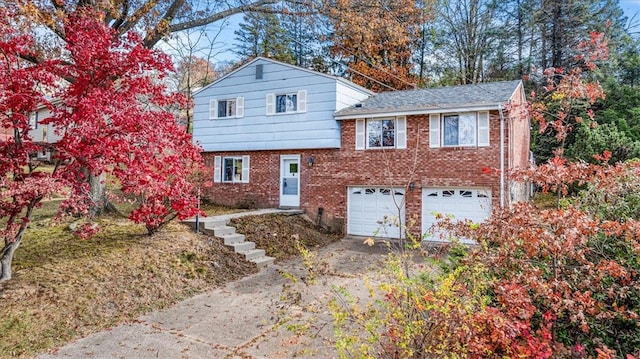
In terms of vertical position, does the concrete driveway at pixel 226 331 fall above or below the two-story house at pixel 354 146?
below

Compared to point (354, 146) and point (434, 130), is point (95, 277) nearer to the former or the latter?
point (354, 146)

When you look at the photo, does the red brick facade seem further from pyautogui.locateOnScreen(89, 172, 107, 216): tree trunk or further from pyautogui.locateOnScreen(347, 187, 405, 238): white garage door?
pyautogui.locateOnScreen(89, 172, 107, 216): tree trunk

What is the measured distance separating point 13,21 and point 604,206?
9.91m

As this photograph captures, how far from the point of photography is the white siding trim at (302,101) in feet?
47.6

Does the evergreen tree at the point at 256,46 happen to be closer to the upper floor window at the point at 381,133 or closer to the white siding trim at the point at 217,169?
the white siding trim at the point at 217,169

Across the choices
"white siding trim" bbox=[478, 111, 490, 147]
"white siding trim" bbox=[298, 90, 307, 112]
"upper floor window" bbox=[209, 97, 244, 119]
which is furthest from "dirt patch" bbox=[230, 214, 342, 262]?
"white siding trim" bbox=[478, 111, 490, 147]

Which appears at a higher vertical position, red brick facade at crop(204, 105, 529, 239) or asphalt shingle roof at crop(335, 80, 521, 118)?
asphalt shingle roof at crop(335, 80, 521, 118)

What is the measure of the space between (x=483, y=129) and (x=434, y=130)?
4.85 feet

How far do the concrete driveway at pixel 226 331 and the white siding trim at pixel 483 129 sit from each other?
22.1 ft

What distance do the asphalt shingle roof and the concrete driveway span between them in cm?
713

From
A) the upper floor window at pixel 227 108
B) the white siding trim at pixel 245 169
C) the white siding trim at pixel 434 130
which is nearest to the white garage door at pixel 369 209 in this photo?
the white siding trim at pixel 434 130

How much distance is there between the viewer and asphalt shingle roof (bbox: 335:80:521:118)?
11.9m

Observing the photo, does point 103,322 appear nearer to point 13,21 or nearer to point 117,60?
point 117,60

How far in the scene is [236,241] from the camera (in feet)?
32.9
